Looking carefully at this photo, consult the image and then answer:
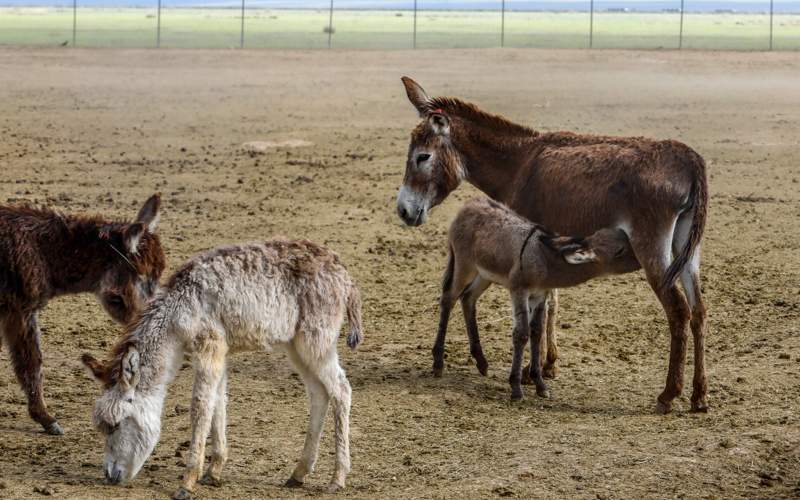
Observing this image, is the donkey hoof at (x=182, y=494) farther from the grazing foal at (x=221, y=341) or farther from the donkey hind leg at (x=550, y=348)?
the donkey hind leg at (x=550, y=348)

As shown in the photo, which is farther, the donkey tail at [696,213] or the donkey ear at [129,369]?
the donkey tail at [696,213]

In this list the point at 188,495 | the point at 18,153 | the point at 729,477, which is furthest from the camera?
the point at 18,153

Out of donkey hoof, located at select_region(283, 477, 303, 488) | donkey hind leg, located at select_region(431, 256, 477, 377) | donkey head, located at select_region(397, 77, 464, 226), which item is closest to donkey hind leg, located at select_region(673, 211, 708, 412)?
donkey hind leg, located at select_region(431, 256, 477, 377)

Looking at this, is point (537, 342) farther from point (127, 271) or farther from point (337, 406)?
point (127, 271)

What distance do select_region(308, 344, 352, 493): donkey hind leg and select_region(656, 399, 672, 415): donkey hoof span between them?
2786 millimetres

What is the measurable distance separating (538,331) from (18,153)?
40.5 ft

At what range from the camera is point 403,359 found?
10633 millimetres

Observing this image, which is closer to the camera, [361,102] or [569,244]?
[569,244]

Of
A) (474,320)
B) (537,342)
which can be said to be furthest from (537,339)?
(474,320)

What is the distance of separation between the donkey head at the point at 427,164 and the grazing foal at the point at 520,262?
0.38m

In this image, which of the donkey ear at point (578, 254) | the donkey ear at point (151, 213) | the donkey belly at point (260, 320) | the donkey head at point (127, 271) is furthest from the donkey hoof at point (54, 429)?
the donkey ear at point (578, 254)

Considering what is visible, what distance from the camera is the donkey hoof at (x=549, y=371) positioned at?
10258 mm

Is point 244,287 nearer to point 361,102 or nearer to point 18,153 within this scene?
point 18,153

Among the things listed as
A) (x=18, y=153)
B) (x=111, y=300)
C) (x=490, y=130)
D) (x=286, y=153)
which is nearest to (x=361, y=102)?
(x=286, y=153)
